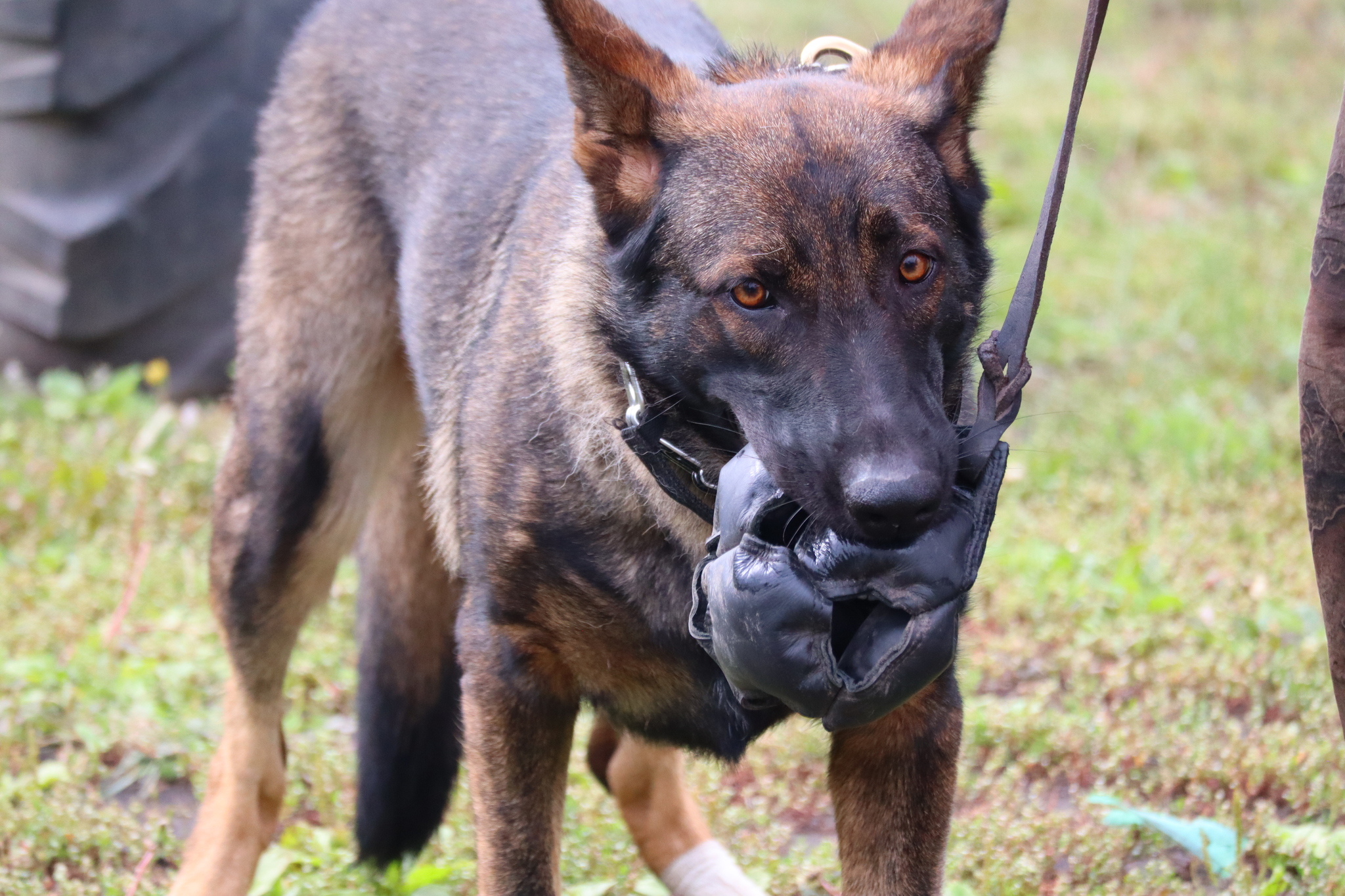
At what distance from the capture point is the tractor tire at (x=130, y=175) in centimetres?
570

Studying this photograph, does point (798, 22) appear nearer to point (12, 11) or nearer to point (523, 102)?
point (12, 11)

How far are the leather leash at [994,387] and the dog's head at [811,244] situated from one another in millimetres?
74

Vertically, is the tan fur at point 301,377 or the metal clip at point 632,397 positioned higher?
the metal clip at point 632,397

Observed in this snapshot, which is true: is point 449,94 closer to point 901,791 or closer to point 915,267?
point 915,267

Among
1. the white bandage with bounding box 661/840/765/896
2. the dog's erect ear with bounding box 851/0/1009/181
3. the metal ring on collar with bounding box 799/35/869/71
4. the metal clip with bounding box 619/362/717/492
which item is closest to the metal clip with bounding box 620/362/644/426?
the metal clip with bounding box 619/362/717/492

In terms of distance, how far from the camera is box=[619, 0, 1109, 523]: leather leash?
7.22ft

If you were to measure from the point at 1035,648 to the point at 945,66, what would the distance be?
2.31 metres

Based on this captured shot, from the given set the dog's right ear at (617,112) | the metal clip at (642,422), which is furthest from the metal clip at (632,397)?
the dog's right ear at (617,112)

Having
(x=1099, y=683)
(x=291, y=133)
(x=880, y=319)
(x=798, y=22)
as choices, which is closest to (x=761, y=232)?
(x=880, y=319)

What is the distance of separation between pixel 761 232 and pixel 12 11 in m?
4.54

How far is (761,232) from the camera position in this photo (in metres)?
2.23

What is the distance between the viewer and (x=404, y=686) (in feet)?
11.5

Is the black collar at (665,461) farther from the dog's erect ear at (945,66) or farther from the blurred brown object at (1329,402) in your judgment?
the blurred brown object at (1329,402)

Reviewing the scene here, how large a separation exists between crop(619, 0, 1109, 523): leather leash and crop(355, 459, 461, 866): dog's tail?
1202mm
